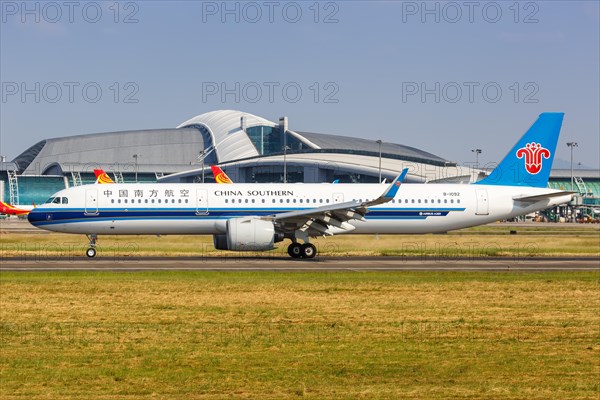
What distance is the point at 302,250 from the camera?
4116 cm

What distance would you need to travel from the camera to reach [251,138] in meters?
175

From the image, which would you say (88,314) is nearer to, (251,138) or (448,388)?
(448,388)

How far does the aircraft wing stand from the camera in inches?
1539

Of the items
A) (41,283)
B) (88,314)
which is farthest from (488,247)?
(88,314)

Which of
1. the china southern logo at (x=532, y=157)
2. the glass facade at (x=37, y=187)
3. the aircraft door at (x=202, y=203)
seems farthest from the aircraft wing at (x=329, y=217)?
the glass facade at (x=37, y=187)

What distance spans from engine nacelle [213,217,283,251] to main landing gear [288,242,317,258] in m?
2.77

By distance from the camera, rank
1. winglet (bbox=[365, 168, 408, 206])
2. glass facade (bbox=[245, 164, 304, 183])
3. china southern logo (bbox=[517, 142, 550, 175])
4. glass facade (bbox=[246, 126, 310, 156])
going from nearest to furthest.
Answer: winglet (bbox=[365, 168, 408, 206]), china southern logo (bbox=[517, 142, 550, 175]), glass facade (bbox=[245, 164, 304, 183]), glass facade (bbox=[246, 126, 310, 156])

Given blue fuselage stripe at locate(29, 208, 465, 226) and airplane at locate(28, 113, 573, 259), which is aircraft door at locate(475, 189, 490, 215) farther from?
blue fuselage stripe at locate(29, 208, 465, 226)

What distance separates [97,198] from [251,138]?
438 feet

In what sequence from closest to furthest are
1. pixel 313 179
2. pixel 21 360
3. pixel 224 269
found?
pixel 21 360
pixel 224 269
pixel 313 179

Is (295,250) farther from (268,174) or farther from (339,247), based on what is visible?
(268,174)

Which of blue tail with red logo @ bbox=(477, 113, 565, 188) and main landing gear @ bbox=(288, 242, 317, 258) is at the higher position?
blue tail with red logo @ bbox=(477, 113, 565, 188)

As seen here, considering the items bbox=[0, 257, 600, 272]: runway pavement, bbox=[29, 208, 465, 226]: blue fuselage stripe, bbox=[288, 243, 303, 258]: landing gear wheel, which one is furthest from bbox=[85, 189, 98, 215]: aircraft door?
bbox=[288, 243, 303, 258]: landing gear wheel

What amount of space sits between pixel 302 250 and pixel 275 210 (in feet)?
9.42
